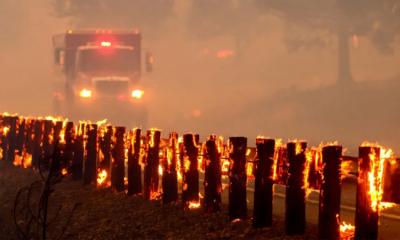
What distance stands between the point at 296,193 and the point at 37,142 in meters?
7.14

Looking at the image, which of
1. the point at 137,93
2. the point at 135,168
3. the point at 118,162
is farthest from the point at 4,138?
the point at 137,93

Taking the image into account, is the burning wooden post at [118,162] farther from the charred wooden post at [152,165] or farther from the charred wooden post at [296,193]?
the charred wooden post at [296,193]

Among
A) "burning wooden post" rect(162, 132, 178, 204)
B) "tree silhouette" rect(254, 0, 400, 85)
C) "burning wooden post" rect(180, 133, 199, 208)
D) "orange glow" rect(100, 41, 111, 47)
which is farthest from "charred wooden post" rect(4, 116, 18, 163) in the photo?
"tree silhouette" rect(254, 0, 400, 85)

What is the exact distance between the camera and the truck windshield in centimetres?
2342

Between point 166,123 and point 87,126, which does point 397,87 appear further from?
point 87,126

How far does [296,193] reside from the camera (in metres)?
5.73

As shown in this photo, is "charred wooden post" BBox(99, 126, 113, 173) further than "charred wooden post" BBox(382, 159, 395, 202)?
Yes

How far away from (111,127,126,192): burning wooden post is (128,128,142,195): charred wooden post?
302 millimetres

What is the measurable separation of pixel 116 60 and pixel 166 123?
21024 mm

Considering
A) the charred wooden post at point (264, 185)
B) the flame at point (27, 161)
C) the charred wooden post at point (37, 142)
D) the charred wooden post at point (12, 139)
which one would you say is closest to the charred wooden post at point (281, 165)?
the charred wooden post at point (264, 185)

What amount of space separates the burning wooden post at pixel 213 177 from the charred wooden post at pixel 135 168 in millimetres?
1716

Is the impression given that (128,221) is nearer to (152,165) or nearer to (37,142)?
(152,165)

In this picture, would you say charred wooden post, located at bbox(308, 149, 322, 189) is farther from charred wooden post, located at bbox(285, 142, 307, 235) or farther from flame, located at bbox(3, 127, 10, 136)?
flame, located at bbox(3, 127, 10, 136)

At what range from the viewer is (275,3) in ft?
114
